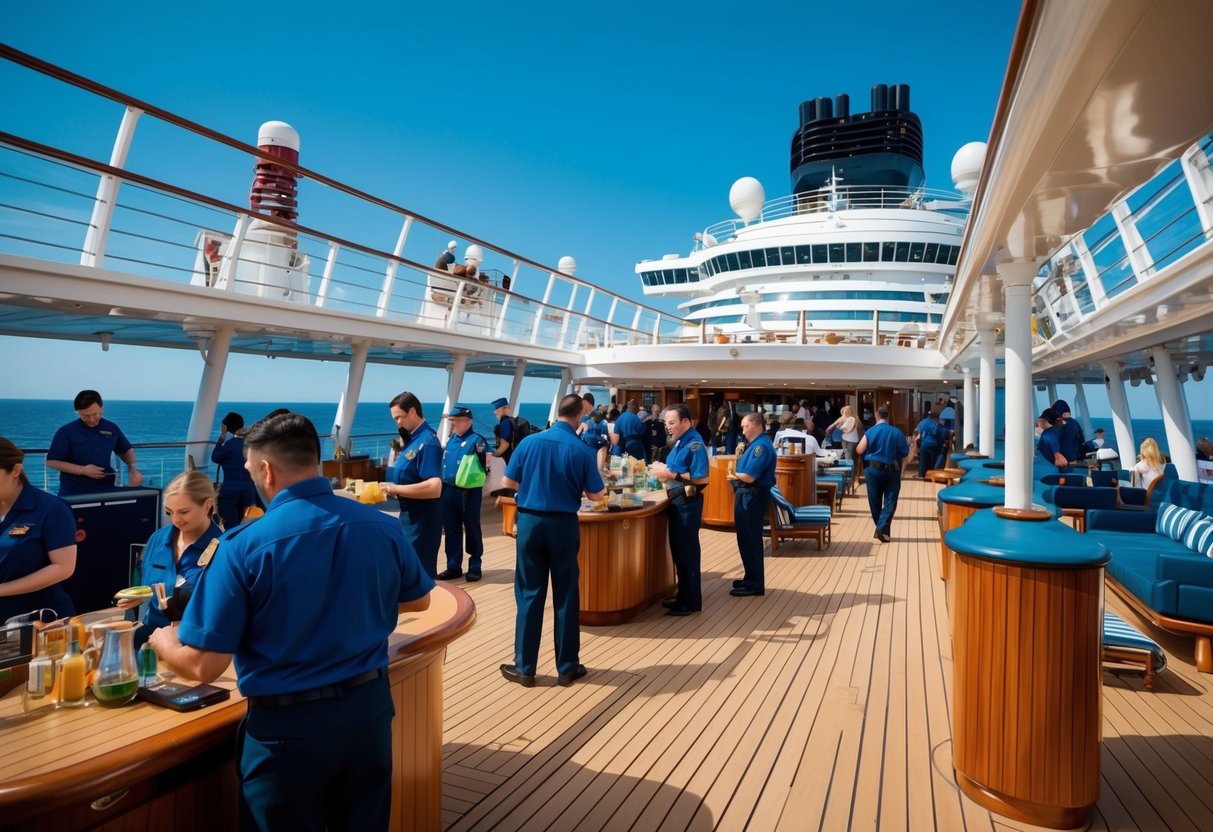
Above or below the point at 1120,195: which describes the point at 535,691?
below

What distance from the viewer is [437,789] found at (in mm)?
2475

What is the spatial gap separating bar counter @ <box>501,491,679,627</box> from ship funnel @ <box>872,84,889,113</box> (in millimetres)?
32916

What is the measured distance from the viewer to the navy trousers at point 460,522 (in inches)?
267

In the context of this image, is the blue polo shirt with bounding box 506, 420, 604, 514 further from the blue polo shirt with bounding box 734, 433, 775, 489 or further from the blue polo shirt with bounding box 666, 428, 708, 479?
the blue polo shirt with bounding box 734, 433, 775, 489

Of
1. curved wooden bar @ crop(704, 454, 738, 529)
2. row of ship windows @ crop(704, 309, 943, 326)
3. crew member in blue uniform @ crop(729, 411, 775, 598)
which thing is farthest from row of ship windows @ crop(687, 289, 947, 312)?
crew member in blue uniform @ crop(729, 411, 775, 598)

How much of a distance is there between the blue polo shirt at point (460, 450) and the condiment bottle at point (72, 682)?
4.67 m

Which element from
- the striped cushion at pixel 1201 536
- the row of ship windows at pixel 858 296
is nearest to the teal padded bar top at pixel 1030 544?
the striped cushion at pixel 1201 536

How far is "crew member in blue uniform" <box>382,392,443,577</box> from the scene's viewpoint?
5.06 metres

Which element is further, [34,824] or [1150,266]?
[1150,266]

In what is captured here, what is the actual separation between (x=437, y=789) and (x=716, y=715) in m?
1.75

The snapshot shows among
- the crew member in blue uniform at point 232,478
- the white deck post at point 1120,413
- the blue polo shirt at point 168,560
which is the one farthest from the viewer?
the white deck post at point 1120,413

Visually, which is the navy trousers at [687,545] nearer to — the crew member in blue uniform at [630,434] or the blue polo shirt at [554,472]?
the blue polo shirt at [554,472]

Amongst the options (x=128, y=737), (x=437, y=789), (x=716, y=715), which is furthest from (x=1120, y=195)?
(x=128, y=737)

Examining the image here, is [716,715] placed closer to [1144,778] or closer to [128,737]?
[1144,778]
